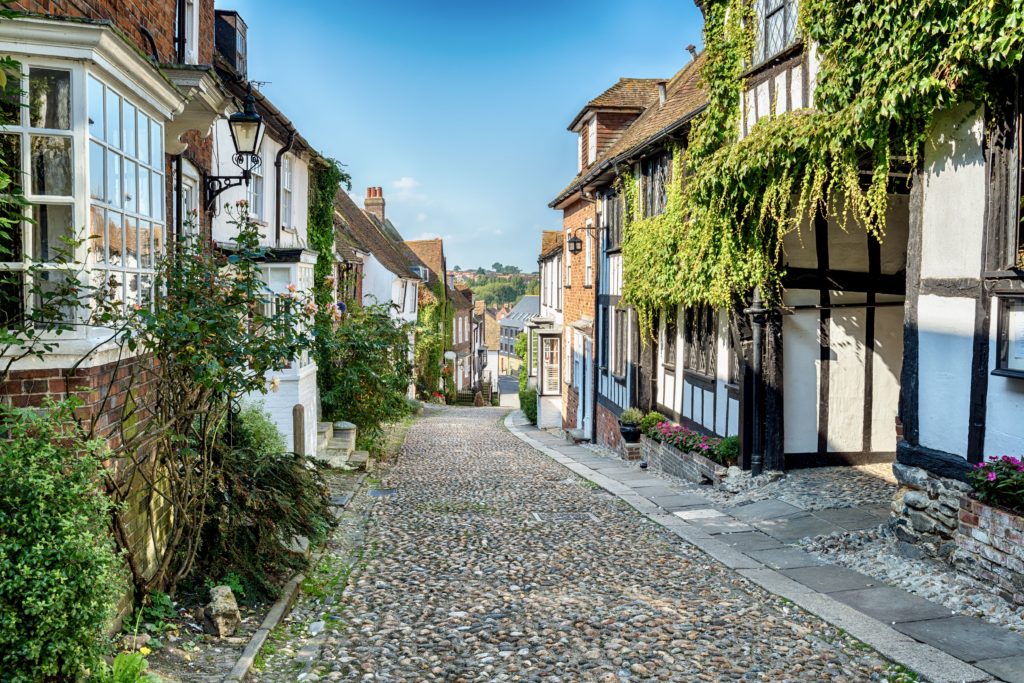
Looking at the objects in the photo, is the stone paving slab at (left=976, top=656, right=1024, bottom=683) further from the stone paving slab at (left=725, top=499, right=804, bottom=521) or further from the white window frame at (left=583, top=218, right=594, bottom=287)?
the white window frame at (left=583, top=218, right=594, bottom=287)

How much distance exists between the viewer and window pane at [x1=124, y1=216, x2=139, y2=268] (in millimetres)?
5258

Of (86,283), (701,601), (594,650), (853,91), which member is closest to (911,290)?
(853,91)

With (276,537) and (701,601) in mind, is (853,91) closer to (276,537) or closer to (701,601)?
(701,601)

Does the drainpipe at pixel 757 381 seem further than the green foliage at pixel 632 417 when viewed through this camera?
No

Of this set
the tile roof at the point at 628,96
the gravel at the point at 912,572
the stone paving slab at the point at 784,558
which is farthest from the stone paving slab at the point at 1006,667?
the tile roof at the point at 628,96

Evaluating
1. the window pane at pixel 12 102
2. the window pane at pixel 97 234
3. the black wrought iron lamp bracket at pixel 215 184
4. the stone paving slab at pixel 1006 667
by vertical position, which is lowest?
the stone paving slab at pixel 1006 667

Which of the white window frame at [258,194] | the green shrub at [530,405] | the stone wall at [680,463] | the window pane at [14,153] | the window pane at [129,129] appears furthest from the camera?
the green shrub at [530,405]

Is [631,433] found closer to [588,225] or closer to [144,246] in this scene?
[588,225]

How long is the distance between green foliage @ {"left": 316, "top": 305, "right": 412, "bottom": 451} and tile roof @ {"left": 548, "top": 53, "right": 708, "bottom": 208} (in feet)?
19.9

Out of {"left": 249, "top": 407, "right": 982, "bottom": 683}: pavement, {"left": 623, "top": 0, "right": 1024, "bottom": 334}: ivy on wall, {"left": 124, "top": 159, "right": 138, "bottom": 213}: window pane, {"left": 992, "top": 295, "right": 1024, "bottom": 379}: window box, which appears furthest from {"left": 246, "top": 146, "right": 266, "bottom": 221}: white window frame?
{"left": 992, "top": 295, "right": 1024, "bottom": 379}: window box

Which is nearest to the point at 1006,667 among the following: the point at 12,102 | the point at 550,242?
the point at 12,102

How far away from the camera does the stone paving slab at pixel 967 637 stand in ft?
17.4

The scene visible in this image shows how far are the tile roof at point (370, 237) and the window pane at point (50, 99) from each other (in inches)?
1028

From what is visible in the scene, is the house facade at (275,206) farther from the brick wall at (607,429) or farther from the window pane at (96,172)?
the brick wall at (607,429)
